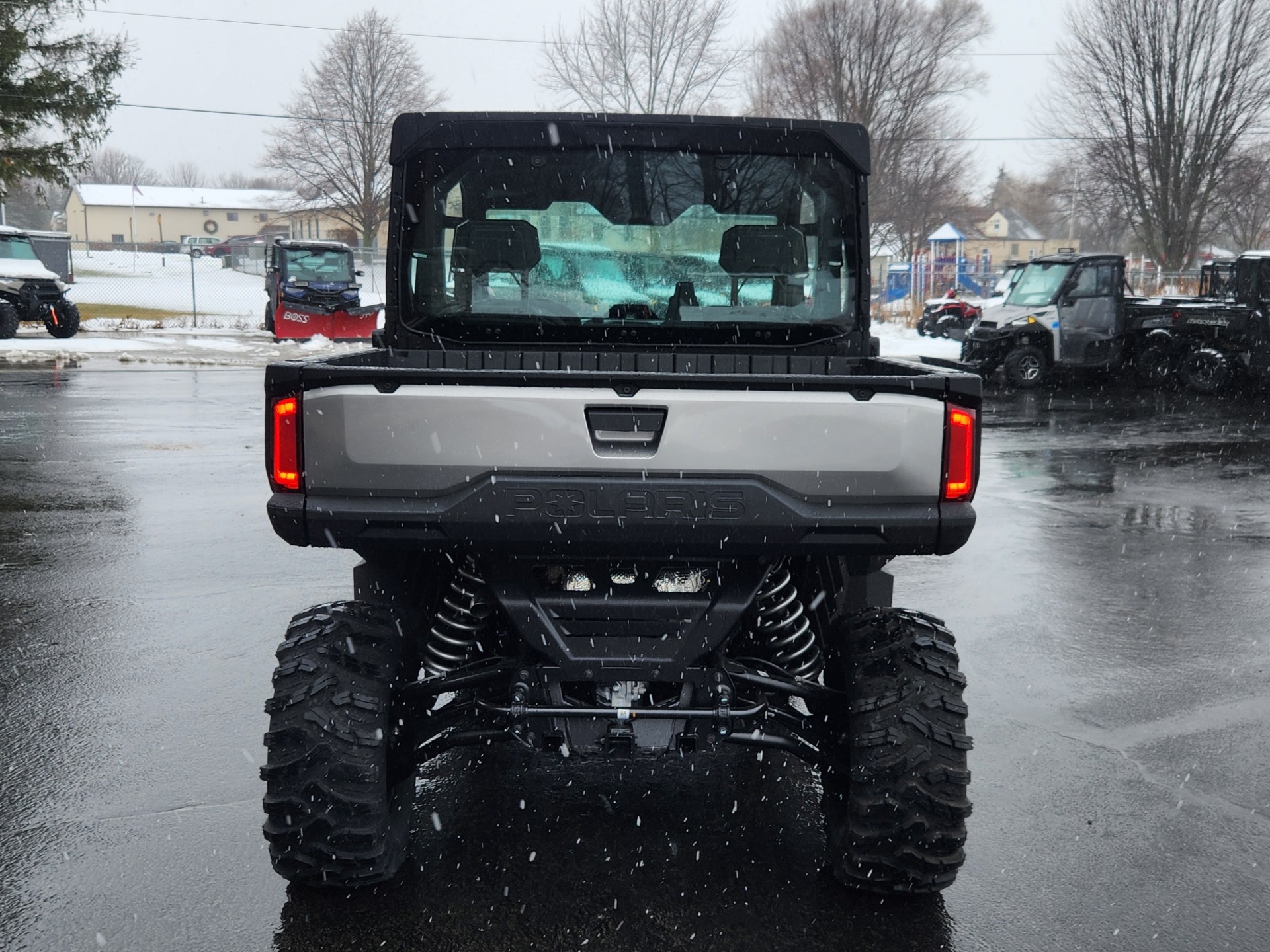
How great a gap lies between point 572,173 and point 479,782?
2.17m

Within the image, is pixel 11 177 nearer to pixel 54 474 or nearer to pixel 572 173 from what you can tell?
pixel 54 474

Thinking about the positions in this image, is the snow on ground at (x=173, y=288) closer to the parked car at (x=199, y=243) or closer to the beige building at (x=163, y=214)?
the parked car at (x=199, y=243)

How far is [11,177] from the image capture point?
25.4m

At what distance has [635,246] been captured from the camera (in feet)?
14.1

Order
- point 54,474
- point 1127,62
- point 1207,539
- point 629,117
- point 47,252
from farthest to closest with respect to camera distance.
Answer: point 47,252 → point 1127,62 → point 54,474 → point 1207,539 → point 629,117

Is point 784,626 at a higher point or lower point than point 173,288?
lower

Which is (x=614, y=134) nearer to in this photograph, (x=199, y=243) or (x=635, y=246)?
(x=635, y=246)

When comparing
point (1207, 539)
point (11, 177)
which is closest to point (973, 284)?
point (11, 177)

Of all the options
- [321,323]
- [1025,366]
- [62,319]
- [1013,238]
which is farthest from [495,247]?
[1013,238]

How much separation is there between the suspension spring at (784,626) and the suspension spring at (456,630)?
87 centimetres

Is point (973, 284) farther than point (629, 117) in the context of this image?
Yes

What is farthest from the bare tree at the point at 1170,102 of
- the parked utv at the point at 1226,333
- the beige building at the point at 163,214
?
the beige building at the point at 163,214

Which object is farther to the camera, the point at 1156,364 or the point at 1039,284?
the point at 1039,284

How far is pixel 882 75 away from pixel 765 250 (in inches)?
1555
